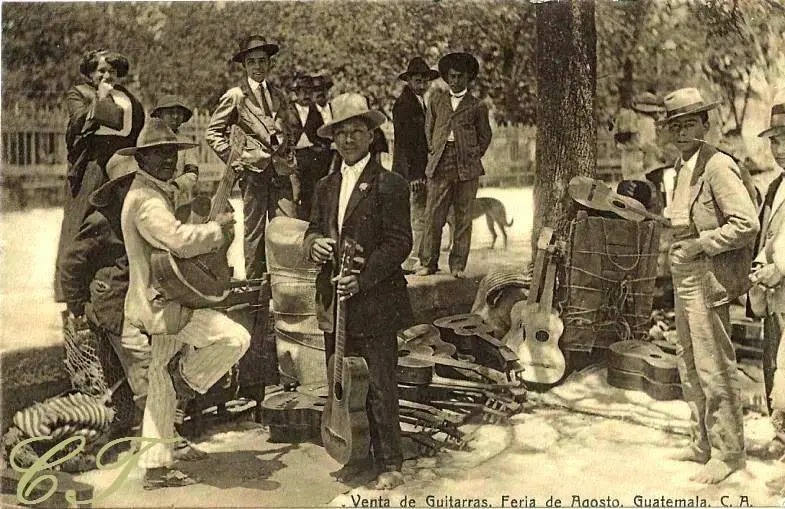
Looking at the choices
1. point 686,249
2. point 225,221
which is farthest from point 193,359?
point 686,249

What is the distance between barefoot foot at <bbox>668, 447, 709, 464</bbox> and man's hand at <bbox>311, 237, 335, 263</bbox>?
2700mm

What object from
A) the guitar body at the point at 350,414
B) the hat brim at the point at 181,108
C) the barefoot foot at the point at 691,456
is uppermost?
the hat brim at the point at 181,108

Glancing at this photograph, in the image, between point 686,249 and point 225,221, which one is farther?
point 225,221

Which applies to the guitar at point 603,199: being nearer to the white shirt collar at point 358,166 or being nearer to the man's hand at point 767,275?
the man's hand at point 767,275

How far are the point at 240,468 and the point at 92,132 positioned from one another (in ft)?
8.38

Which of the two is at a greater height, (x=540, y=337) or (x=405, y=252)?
(x=405, y=252)

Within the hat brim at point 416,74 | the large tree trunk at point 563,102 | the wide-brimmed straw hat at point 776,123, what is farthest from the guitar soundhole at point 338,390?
the wide-brimmed straw hat at point 776,123

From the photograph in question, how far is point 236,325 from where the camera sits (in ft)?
19.6

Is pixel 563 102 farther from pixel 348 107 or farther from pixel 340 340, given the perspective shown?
pixel 340 340

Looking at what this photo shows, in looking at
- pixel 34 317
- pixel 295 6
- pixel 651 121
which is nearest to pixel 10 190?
pixel 34 317

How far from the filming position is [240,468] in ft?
19.7

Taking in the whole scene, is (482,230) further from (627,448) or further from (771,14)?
(771,14)

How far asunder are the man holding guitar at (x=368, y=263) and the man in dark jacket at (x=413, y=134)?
0.43 metres

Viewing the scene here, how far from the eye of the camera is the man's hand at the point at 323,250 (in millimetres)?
5809
